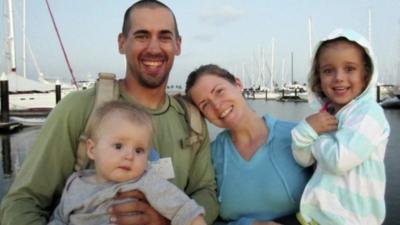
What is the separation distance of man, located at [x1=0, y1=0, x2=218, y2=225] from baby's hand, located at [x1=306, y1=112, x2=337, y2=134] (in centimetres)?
88

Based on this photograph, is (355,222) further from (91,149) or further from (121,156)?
(91,149)

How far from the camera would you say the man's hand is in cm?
257

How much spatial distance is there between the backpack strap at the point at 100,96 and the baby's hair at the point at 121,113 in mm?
139

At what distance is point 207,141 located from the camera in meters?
3.51

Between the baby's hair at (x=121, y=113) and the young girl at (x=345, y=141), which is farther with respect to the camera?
the young girl at (x=345, y=141)

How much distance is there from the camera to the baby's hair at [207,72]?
11.8ft

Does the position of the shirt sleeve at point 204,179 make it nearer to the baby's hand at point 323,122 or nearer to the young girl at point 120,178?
the young girl at point 120,178

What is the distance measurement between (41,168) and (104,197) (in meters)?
0.62

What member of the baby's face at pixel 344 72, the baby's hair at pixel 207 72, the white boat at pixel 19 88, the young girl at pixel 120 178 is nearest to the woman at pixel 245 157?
the baby's hair at pixel 207 72

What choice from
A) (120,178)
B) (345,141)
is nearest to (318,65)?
(345,141)

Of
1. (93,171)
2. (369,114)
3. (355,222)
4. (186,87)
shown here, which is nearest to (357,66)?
(369,114)

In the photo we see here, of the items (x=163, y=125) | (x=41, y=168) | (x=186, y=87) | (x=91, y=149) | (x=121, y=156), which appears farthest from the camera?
(x=186, y=87)

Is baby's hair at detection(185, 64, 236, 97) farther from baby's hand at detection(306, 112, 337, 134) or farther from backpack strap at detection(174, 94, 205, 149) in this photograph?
baby's hand at detection(306, 112, 337, 134)

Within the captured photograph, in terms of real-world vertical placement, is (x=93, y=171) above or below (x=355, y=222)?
above
